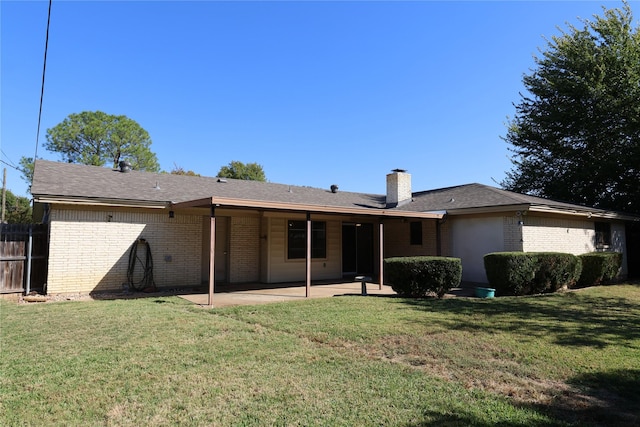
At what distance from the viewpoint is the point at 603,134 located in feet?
67.7

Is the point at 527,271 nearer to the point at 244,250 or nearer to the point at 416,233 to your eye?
the point at 416,233

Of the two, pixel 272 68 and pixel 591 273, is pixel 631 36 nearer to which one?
pixel 591 273

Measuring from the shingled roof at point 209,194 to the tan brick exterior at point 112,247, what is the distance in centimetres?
55

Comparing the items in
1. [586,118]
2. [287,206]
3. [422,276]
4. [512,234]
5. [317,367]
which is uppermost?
[586,118]

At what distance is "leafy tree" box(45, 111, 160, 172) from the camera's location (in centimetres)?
3503

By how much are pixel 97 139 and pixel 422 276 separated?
116ft

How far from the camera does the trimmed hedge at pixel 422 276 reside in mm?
10180

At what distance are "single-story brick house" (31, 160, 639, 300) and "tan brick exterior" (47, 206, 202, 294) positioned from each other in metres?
0.03

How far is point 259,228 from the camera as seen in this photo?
532 inches

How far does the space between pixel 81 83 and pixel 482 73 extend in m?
14.8

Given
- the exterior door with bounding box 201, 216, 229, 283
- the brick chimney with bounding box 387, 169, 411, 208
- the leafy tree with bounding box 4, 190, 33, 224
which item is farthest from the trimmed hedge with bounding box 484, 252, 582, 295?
the leafy tree with bounding box 4, 190, 33, 224

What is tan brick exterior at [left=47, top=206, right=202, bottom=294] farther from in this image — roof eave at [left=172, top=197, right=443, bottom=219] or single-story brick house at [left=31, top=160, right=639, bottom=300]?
roof eave at [left=172, top=197, right=443, bottom=219]

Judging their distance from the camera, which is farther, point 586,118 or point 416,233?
point 586,118

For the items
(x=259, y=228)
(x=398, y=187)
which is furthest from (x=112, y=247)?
(x=398, y=187)
